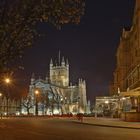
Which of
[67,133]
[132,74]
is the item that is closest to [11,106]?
[132,74]

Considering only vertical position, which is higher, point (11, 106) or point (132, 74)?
point (132, 74)

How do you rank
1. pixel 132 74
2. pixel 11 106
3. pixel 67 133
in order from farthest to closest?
pixel 11 106 → pixel 132 74 → pixel 67 133

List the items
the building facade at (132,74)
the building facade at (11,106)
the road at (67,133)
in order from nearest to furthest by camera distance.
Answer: the road at (67,133), the building facade at (132,74), the building facade at (11,106)

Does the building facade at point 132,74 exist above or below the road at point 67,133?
above

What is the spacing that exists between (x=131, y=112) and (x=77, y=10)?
1899 inches

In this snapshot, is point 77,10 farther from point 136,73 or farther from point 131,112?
point 136,73

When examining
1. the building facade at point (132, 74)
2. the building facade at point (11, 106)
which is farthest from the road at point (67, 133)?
the building facade at point (11, 106)

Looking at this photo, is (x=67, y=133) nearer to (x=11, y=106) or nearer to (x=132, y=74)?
(x=132, y=74)

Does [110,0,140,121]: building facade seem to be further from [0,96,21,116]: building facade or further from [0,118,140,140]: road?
[0,96,21,116]: building facade

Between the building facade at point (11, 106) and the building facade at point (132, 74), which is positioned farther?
the building facade at point (11, 106)

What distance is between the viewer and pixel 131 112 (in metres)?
60.7

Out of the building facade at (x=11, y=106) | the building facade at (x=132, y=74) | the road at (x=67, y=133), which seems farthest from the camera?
the building facade at (x=11, y=106)

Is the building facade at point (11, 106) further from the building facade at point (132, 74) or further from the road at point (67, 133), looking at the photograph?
the road at point (67, 133)

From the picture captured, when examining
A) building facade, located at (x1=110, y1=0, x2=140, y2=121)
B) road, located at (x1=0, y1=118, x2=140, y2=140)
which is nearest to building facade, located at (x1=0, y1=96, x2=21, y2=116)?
building facade, located at (x1=110, y1=0, x2=140, y2=121)
